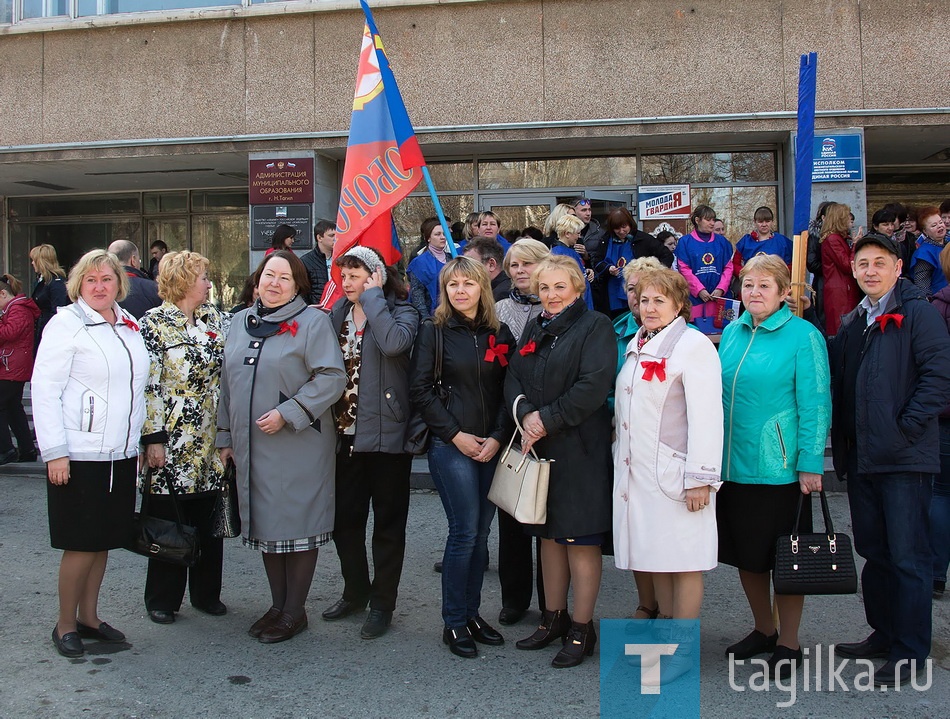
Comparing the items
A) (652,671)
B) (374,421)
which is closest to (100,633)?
(374,421)

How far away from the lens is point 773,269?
396 centimetres

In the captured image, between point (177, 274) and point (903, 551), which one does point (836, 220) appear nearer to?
point (903, 551)

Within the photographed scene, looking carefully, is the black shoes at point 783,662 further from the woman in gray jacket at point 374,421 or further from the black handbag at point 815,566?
the woman in gray jacket at point 374,421

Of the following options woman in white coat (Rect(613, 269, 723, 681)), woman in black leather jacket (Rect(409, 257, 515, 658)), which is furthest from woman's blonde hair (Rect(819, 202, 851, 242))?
woman in black leather jacket (Rect(409, 257, 515, 658))

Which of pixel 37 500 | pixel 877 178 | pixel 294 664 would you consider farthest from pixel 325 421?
pixel 877 178

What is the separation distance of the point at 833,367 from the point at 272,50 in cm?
863

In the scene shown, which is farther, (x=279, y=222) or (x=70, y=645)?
(x=279, y=222)

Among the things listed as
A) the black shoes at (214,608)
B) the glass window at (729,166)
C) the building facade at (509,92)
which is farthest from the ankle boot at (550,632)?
the glass window at (729,166)

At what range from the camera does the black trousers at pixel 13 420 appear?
866 centimetres

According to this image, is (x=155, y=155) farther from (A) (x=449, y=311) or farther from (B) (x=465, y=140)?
(A) (x=449, y=311)

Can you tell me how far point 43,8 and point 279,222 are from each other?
13.9 ft

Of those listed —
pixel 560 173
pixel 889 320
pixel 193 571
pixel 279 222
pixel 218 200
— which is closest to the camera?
pixel 889 320

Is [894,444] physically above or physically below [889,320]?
below

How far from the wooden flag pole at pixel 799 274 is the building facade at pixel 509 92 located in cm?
610
